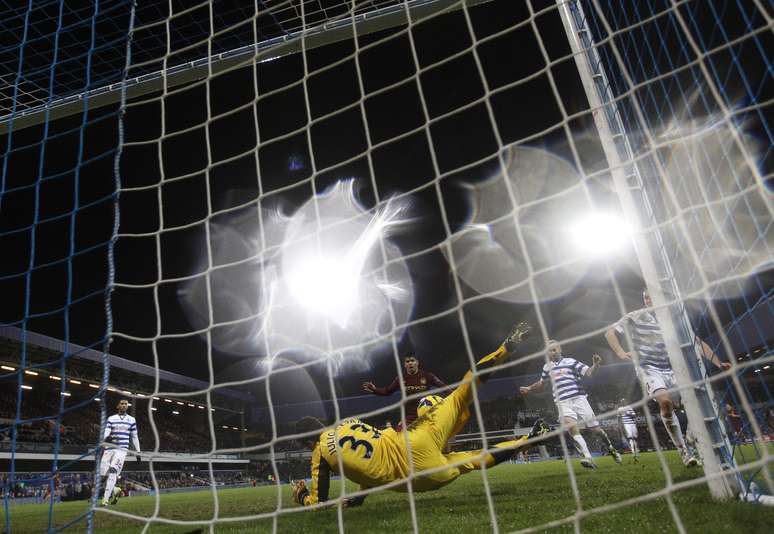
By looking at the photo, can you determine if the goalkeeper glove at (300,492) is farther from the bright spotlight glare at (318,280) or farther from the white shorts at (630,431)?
the bright spotlight glare at (318,280)

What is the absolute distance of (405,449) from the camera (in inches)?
130

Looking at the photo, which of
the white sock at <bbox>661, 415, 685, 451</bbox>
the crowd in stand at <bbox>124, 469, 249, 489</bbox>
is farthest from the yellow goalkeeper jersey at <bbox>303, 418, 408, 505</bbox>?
the crowd in stand at <bbox>124, 469, 249, 489</bbox>

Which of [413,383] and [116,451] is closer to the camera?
[413,383]

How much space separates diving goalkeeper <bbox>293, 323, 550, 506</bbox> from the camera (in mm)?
3133

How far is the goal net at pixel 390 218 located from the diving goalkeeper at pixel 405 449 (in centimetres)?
17

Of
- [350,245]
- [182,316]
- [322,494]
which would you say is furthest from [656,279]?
[182,316]

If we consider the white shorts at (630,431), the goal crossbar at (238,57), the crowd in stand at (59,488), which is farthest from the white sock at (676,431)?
the crowd in stand at (59,488)

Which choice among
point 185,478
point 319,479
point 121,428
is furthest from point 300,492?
point 185,478

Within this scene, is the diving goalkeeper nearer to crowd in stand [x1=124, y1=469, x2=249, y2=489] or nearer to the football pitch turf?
the football pitch turf

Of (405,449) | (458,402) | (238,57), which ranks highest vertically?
(238,57)

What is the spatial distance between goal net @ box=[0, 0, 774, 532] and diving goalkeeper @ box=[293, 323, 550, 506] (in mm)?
169

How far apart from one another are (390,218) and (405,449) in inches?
468

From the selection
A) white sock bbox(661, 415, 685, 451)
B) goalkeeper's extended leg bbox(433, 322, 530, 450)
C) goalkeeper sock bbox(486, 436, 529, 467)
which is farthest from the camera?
white sock bbox(661, 415, 685, 451)

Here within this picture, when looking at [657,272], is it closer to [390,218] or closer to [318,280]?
[390,218]
